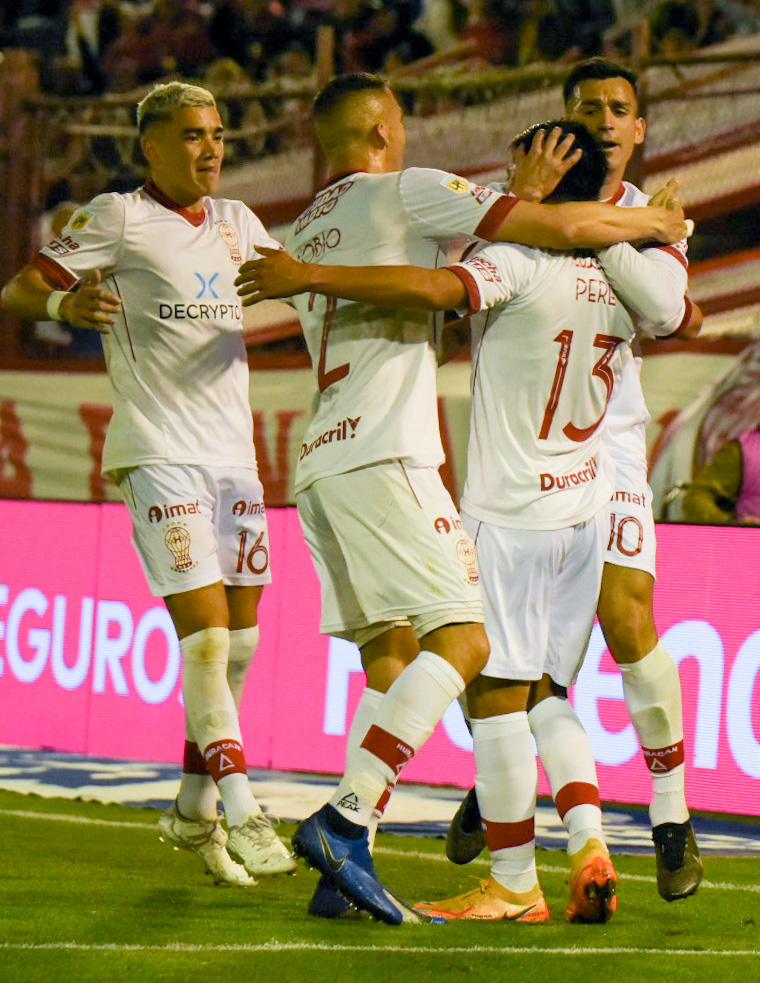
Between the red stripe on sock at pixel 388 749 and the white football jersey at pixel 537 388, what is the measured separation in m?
0.61

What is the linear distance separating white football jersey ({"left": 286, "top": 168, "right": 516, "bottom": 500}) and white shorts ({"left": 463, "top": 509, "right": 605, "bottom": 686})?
0.27 m

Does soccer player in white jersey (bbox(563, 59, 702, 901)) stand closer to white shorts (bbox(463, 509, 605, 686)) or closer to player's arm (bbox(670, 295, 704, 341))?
player's arm (bbox(670, 295, 704, 341))

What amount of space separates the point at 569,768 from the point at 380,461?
3.04ft

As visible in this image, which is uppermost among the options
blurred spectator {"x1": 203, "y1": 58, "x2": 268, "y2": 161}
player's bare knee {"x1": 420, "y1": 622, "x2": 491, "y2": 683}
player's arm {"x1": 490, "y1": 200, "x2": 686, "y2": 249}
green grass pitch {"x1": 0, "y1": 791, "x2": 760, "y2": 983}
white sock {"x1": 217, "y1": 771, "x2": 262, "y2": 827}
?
blurred spectator {"x1": 203, "y1": 58, "x2": 268, "y2": 161}

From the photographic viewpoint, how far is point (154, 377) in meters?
4.20

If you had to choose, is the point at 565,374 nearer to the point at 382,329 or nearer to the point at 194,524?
the point at 382,329

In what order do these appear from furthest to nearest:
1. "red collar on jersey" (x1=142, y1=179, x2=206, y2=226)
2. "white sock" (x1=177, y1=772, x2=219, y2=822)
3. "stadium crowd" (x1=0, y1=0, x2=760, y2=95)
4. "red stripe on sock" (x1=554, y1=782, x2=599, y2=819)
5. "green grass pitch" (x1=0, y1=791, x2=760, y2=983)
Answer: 1. "stadium crowd" (x1=0, y1=0, x2=760, y2=95)
2. "red collar on jersey" (x1=142, y1=179, x2=206, y2=226)
3. "white sock" (x1=177, y1=772, x2=219, y2=822)
4. "red stripe on sock" (x1=554, y1=782, x2=599, y2=819)
5. "green grass pitch" (x1=0, y1=791, x2=760, y2=983)

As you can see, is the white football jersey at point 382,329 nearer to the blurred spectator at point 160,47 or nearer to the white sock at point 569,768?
the white sock at point 569,768

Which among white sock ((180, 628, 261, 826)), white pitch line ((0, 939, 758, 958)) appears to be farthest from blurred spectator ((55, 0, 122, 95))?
white pitch line ((0, 939, 758, 958))

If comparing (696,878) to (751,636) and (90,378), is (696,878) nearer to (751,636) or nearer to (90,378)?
(751,636)

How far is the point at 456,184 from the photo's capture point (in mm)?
3482

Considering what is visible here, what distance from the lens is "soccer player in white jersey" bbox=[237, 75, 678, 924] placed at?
3.29 meters

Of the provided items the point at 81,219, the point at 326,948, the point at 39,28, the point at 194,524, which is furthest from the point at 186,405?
the point at 39,28

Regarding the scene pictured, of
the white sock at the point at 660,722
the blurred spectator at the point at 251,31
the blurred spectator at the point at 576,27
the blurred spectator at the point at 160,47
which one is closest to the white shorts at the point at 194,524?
the white sock at the point at 660,722
